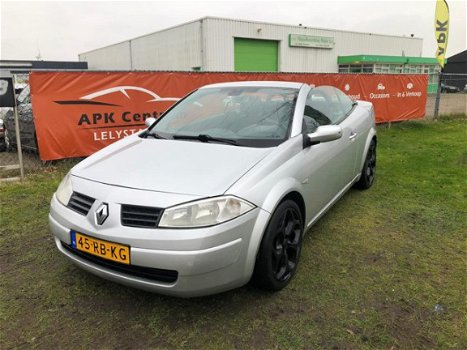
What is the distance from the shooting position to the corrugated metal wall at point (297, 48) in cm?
2911

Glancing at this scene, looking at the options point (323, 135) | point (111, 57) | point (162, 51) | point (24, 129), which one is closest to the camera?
point (323, 135)

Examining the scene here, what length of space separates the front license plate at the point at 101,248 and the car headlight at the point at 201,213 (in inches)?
11.8

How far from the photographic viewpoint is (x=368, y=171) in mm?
5422

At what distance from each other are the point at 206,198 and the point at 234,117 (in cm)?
139

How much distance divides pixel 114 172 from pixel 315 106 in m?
2.15

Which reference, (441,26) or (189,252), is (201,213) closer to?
(189,252)

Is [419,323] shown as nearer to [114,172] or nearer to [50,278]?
[114,172]

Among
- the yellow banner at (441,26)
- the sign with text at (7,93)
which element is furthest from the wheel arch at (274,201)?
the yellow banner at (441,26)

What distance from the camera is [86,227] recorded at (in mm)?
2484

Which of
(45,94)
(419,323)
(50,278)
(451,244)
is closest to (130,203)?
(50,278)

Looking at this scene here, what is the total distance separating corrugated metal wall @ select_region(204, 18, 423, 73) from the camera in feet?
95.5

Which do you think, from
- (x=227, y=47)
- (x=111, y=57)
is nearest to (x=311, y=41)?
(x=227, y=47)

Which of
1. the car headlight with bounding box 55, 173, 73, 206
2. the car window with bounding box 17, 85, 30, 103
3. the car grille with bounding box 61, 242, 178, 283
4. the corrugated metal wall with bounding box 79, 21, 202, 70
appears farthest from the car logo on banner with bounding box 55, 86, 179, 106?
the corrugated metal wall with bounding box 79, 21, 202, 70

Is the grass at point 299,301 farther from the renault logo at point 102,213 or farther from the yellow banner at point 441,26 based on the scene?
the yellow banner at point 441,26
